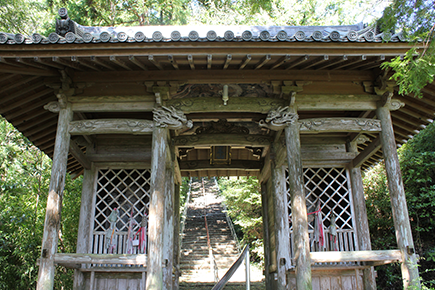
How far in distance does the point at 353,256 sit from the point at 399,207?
992 mm

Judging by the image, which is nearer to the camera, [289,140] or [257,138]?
[289,140]

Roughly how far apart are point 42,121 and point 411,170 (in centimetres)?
827

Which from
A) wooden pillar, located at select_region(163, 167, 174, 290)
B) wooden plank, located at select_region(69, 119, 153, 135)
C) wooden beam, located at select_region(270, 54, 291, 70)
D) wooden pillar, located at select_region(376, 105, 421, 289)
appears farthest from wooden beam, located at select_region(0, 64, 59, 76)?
wooden pillar, located at select_region(376, 105, 421, 289)

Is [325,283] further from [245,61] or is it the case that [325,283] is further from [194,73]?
[194,73]

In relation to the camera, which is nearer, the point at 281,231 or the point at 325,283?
the point at 325,283

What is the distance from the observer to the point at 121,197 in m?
7.14

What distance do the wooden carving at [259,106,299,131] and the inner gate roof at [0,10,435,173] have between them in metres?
0.26

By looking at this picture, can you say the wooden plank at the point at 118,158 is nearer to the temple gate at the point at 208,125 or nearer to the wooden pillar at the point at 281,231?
the temple gate at the point at 208,125

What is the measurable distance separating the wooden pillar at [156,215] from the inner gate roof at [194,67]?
0.69 m

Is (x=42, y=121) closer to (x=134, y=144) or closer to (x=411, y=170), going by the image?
(x=134, y=144)

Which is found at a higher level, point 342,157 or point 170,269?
point 342,157

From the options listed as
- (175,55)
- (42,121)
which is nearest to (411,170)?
(175,55)

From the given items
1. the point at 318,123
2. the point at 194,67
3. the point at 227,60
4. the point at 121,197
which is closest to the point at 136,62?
the point at 194,67

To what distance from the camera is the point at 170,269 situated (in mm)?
6789
